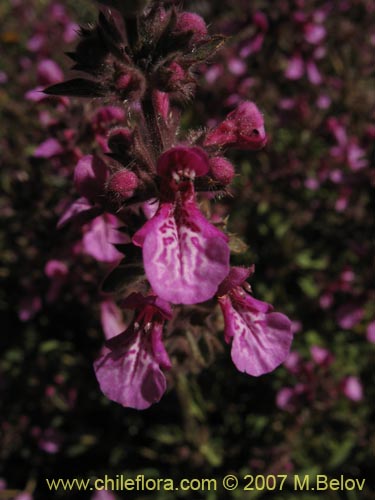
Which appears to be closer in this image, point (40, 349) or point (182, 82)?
point (182, 82)

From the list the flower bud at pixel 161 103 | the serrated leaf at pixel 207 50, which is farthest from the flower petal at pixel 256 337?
the serrated leaf at pixel 207 50

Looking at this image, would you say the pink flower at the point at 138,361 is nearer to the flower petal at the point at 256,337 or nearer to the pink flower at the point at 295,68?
the flower petal at the point at 256,337

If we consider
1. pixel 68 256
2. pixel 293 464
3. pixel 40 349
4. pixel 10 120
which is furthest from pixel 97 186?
pixel 10 120

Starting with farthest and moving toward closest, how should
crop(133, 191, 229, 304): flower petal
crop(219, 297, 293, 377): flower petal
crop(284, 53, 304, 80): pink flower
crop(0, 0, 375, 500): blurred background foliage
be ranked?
crop(284, 53, 304, 80): pink flower, crop(0, 0, 375, 500): blurred background foliage, crop(219, 297, 293, 377): flower petal, crop(133, 191, 229, 304): flower petal

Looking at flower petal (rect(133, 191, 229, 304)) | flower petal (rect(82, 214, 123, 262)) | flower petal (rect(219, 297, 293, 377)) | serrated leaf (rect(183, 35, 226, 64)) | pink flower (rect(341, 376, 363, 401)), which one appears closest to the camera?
flower petal (rect(133, 191, 229, 304))

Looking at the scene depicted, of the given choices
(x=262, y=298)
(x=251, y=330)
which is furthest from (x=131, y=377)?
(x=262, y=298)

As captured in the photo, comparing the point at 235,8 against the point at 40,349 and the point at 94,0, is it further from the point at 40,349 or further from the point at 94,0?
the point at 94,0

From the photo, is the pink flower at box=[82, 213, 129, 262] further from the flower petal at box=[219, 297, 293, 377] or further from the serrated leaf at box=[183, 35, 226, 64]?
the serrated leaf at box=[183, 35, 226, 64]

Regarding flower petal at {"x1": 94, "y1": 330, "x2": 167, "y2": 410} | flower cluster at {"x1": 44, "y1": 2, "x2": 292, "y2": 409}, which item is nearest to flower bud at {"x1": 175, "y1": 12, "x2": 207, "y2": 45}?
flower cluster at {"x1": 44, "y1": 2, "x2": 292, "y2": 409}
